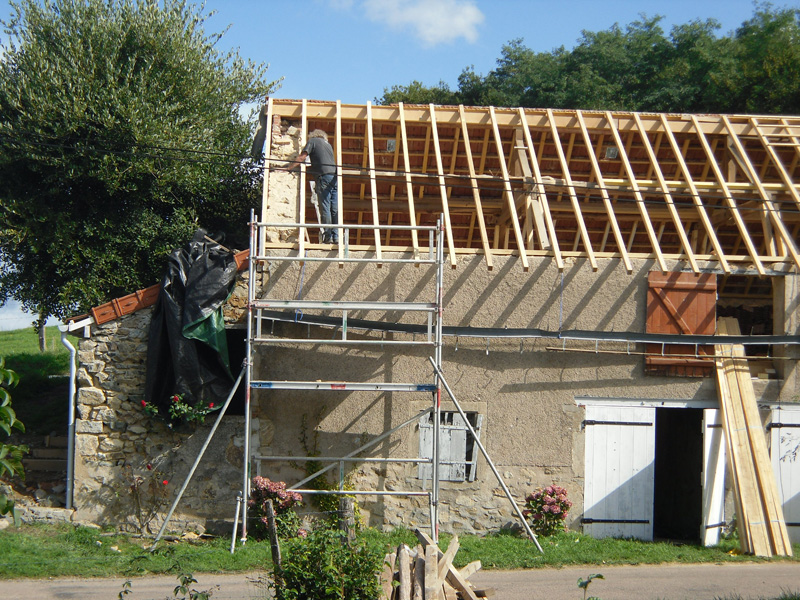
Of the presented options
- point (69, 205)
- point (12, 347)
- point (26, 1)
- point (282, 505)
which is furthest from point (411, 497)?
point (12, 347)

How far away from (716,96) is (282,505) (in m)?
21.3

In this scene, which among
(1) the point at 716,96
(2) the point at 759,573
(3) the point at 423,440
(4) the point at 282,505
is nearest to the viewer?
(2) the point at 759,573

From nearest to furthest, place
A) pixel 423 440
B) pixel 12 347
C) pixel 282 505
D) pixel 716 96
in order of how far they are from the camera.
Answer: pixel 282 505
pixel 423 440
pixel 12 347
pixel 716 96

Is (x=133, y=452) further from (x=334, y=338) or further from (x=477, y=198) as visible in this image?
(x=477, y=198)

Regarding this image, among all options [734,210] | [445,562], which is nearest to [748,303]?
[734,210]

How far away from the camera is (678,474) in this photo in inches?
519

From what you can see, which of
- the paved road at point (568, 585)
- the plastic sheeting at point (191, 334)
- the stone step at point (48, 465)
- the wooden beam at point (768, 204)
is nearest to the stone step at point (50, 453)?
→ the stone step at point (48, 465)

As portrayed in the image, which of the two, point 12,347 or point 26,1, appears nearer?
point 26,1

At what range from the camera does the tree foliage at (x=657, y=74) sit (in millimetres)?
24078

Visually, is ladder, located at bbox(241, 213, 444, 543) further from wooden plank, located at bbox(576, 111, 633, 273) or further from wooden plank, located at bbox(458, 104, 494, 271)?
wooden plank, located at bbox(576, 111, 633, 273)

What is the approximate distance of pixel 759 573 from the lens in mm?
9273

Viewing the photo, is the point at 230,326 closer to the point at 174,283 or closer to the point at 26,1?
the point at 174,283

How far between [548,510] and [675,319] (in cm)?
323

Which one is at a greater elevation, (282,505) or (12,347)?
(12,347)
